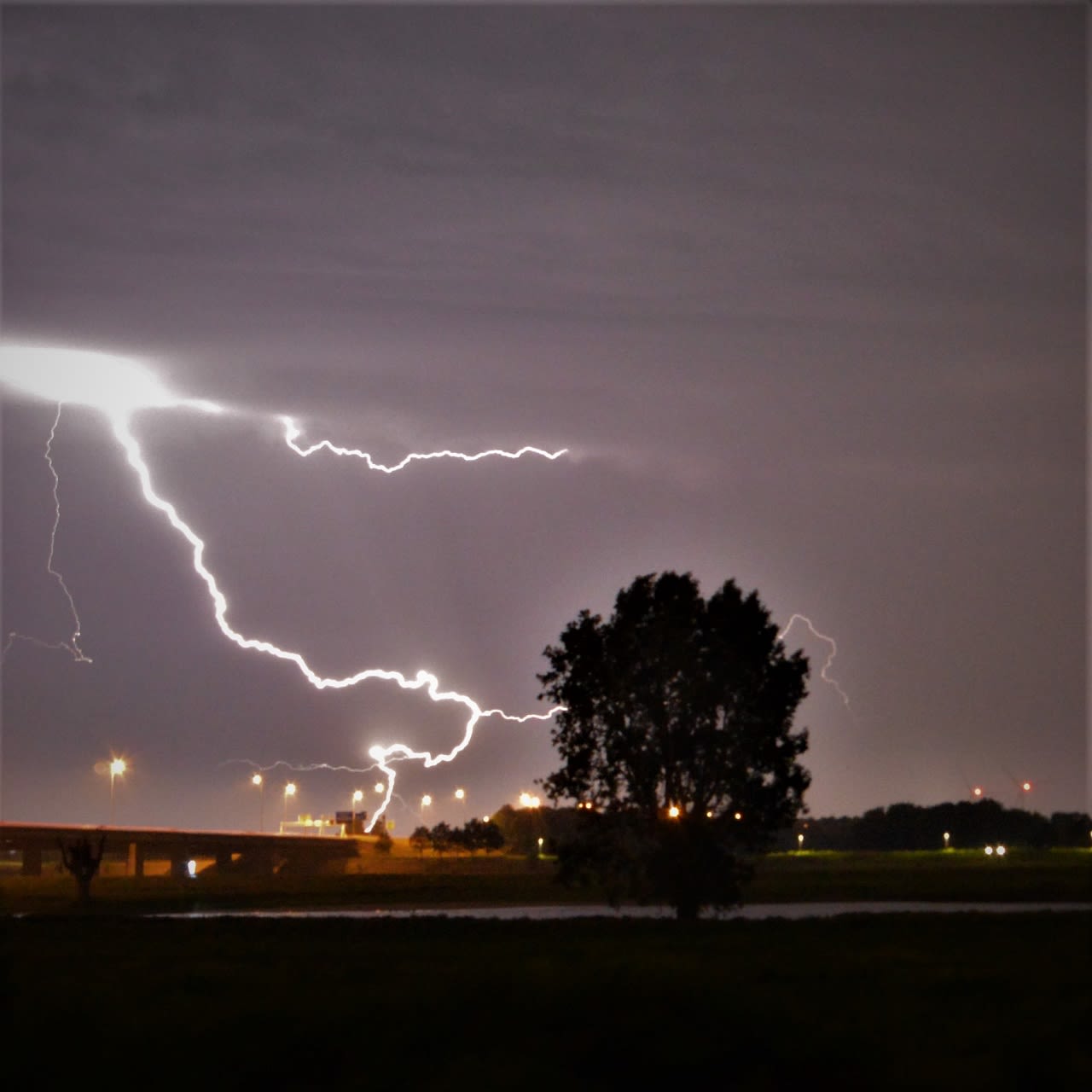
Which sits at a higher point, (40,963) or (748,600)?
(748,600)

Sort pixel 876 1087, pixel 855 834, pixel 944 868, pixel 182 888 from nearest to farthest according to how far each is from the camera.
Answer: pixel 876 1087, pixel 182 888, pixel 944 868, pixel 855 834

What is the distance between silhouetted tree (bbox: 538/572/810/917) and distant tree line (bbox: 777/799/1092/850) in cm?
12424

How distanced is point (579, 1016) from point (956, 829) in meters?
155

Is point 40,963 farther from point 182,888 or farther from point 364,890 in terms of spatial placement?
point 182,888

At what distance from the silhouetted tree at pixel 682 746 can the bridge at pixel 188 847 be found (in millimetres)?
72324

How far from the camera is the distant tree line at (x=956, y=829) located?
161875mm

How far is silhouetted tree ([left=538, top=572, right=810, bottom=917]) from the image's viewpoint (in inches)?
1475

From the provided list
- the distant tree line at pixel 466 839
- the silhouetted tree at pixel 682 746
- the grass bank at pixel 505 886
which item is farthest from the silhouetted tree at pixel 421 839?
the silhouetted tree at pixel 682 746

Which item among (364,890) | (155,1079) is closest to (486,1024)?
(155,1079)

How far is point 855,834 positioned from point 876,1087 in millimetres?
166816

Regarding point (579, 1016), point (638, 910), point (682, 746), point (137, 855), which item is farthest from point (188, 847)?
point (579, 1016)

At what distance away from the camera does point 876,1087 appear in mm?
14969

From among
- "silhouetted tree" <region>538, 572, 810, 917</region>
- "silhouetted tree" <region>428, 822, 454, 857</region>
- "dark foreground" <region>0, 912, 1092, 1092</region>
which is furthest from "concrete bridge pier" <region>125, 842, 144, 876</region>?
"dark foreground" <region>0, 912, 1092, 1092</region>

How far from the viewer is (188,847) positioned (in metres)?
116
